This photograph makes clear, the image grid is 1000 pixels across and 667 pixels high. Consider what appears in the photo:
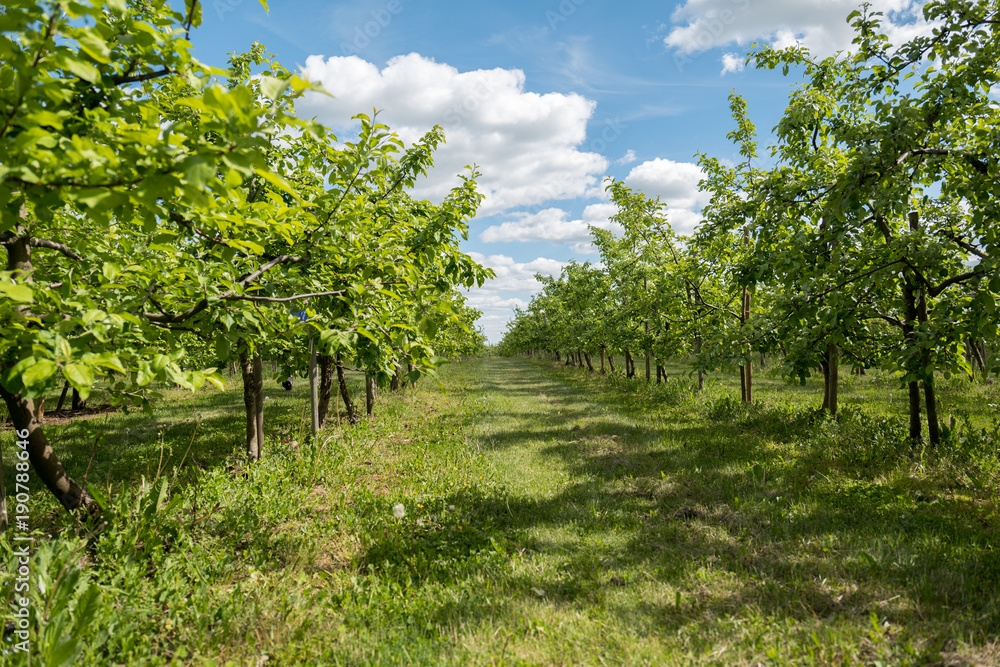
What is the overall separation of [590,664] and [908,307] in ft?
24.5

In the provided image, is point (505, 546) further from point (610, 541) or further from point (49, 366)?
point (49, 366)

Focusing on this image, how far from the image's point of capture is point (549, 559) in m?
4.81

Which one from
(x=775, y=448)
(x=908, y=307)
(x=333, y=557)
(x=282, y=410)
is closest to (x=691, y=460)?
(x=775, y=448)

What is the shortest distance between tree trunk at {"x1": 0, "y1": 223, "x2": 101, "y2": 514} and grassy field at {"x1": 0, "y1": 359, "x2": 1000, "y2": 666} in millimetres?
257

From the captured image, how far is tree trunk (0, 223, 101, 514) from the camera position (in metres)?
3.99

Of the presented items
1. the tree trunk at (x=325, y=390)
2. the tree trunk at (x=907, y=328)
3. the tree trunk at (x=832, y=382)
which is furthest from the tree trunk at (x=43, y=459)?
the tree trunk at (x=832, y=382)

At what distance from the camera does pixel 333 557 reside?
5008mm

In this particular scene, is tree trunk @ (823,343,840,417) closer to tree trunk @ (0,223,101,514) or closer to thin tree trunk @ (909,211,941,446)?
thin tree trunk @ (909,211,941,446)

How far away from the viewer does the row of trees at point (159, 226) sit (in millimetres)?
1865

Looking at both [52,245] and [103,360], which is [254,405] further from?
[103,360]

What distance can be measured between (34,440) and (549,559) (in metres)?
5.28

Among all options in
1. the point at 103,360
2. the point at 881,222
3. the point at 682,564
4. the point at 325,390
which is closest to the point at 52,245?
the point at 103,360

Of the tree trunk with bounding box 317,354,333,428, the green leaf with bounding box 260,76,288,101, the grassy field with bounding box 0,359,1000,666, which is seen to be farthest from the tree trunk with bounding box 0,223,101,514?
the tree trunk with bounding box 317,354,333,428

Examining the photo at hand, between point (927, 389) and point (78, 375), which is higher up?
point (78, 375)
